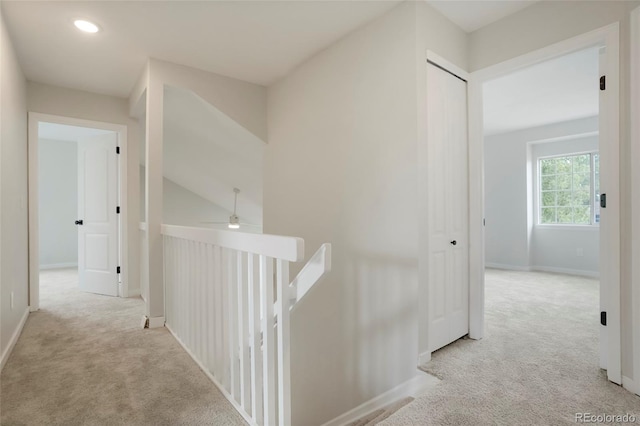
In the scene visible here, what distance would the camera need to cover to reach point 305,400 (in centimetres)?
270

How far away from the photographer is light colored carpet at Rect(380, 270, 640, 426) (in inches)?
63.8

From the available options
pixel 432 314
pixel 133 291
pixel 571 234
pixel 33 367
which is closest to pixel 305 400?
pixel 432 314

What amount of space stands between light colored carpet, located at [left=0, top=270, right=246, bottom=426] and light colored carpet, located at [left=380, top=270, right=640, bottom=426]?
106 centimetres

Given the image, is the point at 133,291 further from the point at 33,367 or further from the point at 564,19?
the point at 564,19

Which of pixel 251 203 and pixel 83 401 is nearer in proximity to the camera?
pixel 83 401

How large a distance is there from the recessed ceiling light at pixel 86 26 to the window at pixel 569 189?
20.9ft

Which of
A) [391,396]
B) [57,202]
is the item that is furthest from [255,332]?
[57,202]

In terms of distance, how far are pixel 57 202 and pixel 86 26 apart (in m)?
4.96

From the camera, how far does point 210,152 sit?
465 cm

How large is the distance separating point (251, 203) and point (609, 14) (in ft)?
16.3

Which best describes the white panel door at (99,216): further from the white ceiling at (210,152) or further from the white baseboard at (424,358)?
the white baseboard at (424,358)

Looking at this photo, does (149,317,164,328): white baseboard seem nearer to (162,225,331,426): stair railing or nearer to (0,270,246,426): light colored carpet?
(0,270,246,426): light colored carpet

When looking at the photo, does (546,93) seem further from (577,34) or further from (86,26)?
(86,26)

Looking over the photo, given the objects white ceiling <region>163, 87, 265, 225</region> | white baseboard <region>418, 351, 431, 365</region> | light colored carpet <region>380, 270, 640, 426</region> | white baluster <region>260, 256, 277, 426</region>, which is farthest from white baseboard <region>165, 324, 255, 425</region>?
white ceiling <region>163, 87, 265, 225</region>
